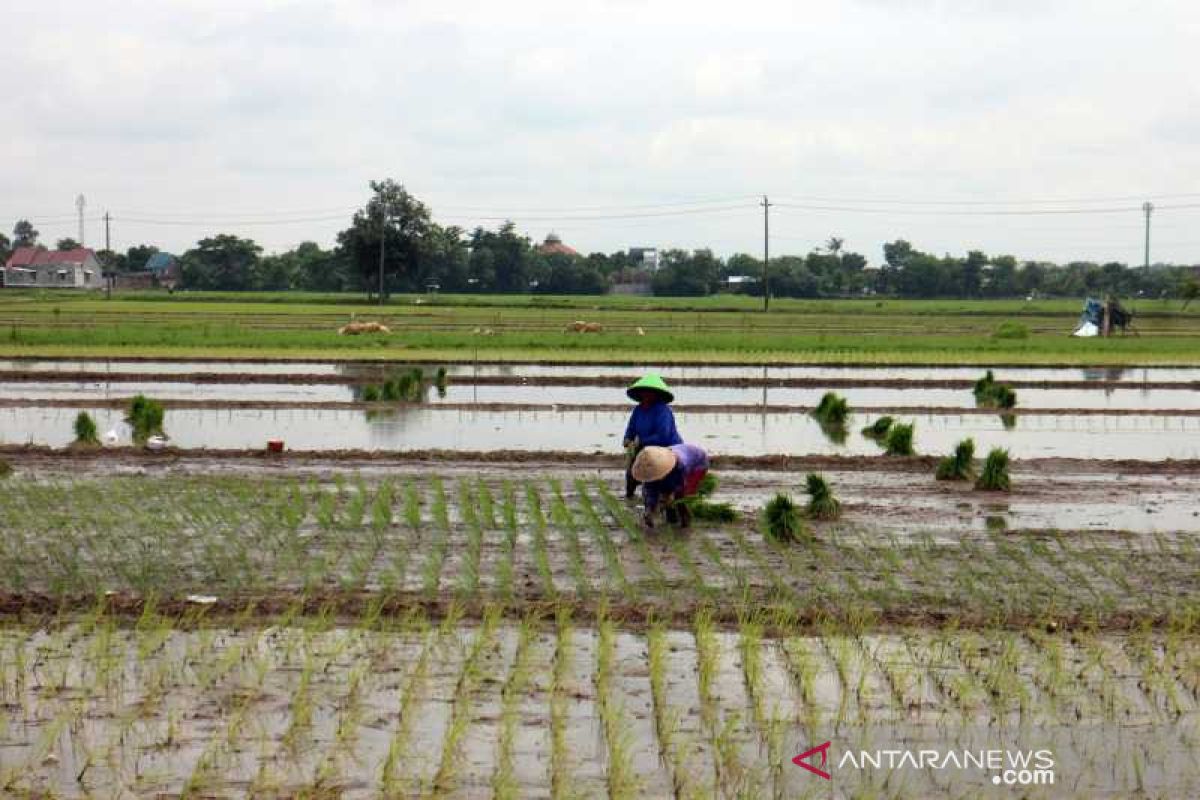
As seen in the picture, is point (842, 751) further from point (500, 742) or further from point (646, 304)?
point (646, 304)

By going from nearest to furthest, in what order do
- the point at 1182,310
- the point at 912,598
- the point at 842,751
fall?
the point at 842,751, the point at 912,598, the point at 1182,310

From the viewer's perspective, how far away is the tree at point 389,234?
61.5 metres

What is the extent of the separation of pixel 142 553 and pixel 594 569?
248cm

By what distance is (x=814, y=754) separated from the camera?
527cm

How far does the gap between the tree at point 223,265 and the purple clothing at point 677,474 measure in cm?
7091

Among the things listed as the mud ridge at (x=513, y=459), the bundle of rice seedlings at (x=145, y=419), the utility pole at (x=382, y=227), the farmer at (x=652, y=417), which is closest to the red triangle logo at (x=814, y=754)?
the farmer at (x=652, y=417)

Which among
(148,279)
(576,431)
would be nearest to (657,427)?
(576,431)

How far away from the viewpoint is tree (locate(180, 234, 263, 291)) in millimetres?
77438

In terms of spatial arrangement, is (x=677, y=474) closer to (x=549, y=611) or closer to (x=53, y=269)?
(x=549, y=611)

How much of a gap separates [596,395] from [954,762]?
14.5 m

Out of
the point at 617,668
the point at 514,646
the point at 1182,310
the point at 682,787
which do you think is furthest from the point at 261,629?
the point at 1182,310

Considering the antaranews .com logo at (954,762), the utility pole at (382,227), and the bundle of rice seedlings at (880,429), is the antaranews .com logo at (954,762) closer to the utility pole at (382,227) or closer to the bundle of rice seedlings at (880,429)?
the bundle of rice seedlings at (880,429)

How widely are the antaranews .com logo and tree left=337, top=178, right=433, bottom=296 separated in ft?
187

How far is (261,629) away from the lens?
682 cm
